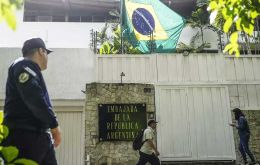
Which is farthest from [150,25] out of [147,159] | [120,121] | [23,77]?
[23,77]

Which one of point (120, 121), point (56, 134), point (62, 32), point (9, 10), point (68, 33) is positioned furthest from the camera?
point (62, 32)

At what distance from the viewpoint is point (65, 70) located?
12953mm

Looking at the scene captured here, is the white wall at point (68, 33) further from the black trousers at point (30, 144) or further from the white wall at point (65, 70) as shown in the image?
the black trousers at point (30, 144)

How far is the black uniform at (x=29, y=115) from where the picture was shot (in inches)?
123

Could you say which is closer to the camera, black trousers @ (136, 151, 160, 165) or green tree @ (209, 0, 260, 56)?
green tree @ (209, 0, 260, 56)

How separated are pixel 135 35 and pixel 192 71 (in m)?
2.44

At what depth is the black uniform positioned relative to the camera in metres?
3.12

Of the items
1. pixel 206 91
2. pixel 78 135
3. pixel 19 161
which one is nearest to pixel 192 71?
pixel 206 91

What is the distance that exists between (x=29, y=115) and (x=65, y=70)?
9.85m

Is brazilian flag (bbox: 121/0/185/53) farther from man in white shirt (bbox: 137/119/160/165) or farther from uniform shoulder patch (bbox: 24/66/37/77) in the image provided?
uniform shoulder patch (bbox: 24/66/37/77)

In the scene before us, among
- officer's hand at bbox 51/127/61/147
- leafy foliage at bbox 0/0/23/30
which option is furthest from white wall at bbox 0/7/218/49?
leafy foliage at bbox 0/0/23/30

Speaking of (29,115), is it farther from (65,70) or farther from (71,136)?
(65,70)

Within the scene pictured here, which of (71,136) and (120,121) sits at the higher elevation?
(120,121)

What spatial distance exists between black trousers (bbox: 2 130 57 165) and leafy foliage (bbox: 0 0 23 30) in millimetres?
1712
